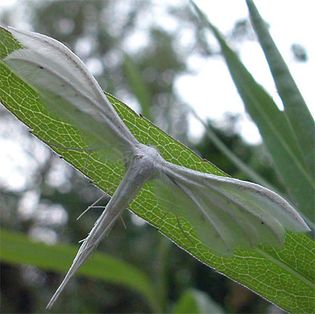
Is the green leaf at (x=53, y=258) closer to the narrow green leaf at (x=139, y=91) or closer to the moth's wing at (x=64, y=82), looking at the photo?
the narrow green leaf at (x=139, y=91)

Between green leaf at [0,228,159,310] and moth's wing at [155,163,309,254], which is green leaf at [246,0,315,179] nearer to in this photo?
moth's wing at [155,163,309,254]

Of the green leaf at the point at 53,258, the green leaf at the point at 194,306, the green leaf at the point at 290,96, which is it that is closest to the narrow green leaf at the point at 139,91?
the green leaf at the point at 53,258

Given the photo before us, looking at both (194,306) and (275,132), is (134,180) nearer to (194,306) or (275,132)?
(275,132)

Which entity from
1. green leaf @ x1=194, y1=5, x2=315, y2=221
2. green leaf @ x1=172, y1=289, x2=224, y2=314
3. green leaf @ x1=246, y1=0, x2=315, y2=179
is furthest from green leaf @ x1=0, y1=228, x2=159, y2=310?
green leaf @ x1=246, y1=0, x2=315, y2=179

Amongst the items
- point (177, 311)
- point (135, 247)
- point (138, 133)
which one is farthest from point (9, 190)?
point (138, 133)

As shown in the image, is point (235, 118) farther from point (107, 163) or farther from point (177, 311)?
point (107, 163)

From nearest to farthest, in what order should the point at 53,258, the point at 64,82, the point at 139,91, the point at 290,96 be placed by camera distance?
the point at 64,82, the point at 290,96, the point at 53,258, the point at 139,91

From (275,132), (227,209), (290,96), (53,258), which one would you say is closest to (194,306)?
(53,258)
